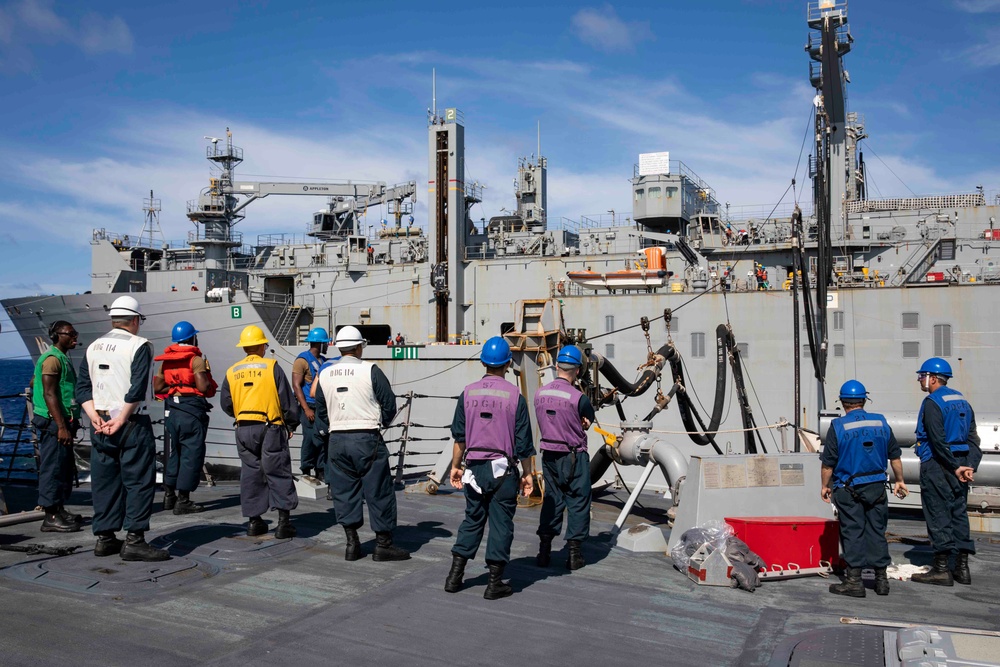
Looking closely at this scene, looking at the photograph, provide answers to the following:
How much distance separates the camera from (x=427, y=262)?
81.6 ft

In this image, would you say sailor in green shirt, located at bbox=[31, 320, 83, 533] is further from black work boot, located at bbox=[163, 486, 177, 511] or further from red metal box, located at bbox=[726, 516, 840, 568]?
red metal box, located at bbox=[726, 516, 840, 568]

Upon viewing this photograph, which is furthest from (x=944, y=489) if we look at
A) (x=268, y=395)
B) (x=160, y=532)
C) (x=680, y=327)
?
(x=680, y=327)

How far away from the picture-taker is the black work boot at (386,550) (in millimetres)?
5250

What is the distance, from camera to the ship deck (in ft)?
11.7

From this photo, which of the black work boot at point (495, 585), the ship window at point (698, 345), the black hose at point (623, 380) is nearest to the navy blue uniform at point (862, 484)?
the black work boot at point (495, 585)

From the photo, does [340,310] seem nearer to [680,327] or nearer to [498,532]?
[680,327]

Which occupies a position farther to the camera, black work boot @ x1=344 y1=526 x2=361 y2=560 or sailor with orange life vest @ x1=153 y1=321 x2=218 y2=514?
sailor with orange life vest @ x1=153 y1=321 x2=218 y2=514

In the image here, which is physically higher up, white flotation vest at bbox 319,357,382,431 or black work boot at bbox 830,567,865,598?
white flotation vest at bbox 319,357,382,431

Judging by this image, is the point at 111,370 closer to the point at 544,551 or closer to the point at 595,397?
the point at 544,551

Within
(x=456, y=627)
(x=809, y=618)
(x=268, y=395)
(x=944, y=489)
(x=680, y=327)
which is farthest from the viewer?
(x=680, y=327)

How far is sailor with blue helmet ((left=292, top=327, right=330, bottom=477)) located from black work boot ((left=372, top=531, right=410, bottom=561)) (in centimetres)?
211

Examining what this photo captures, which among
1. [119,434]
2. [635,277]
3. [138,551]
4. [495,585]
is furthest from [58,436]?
[635,277]

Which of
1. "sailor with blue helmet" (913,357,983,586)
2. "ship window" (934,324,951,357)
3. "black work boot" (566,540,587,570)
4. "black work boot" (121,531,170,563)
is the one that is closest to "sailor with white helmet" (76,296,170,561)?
"black work boot" (121,531,170,563)

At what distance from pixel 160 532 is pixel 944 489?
5.74 meters
